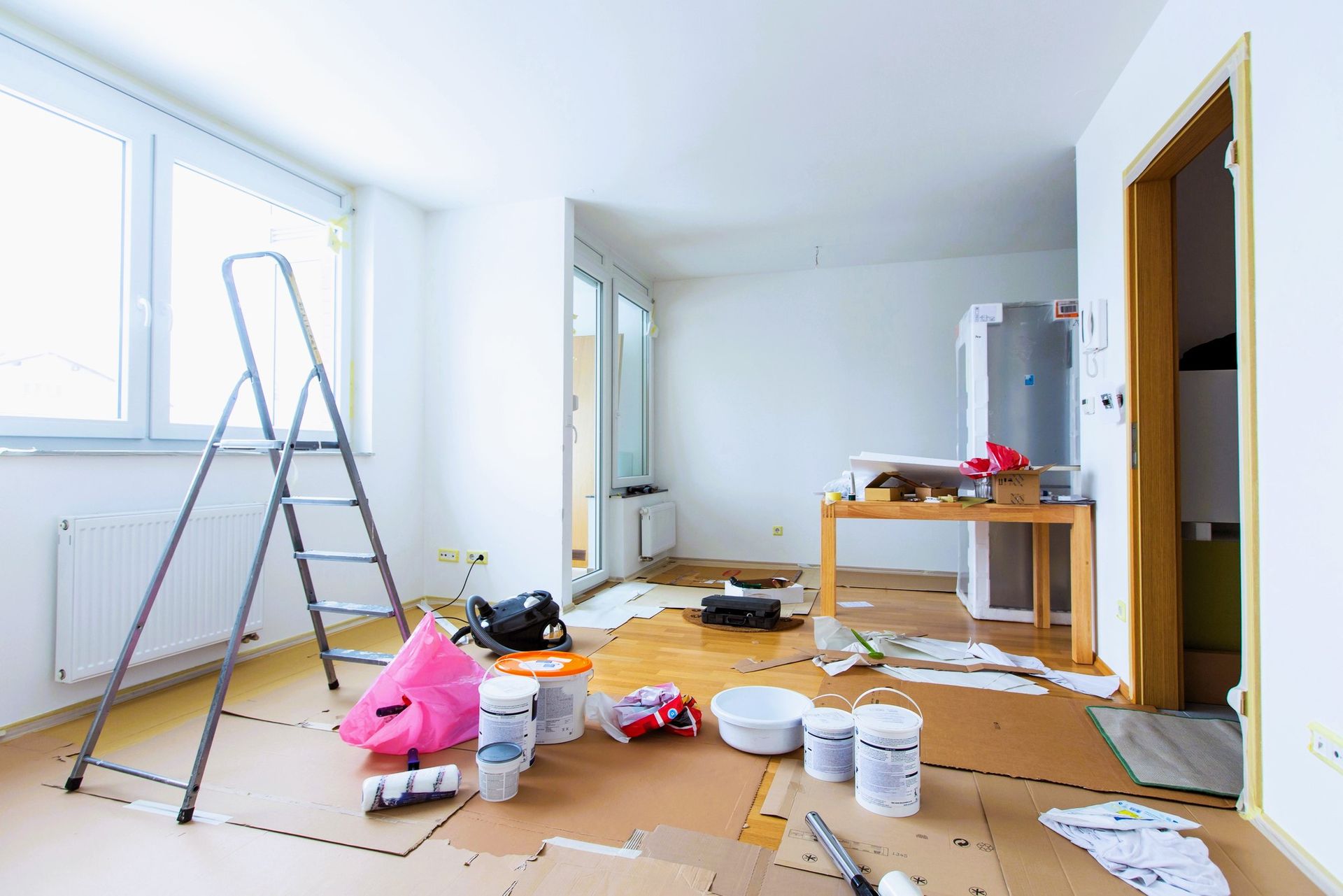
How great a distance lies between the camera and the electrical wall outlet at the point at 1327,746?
4.20 ft

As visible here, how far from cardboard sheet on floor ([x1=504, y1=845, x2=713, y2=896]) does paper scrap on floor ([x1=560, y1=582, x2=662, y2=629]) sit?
2.02 meters

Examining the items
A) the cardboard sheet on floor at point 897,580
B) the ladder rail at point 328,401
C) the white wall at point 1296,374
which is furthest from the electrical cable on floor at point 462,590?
the white wall at point 1296,374

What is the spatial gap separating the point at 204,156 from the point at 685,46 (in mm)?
2085

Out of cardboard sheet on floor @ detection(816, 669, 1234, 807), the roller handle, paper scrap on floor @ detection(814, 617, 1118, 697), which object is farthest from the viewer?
paper scrap on floor @ detection(814, 617, 1118, 697)

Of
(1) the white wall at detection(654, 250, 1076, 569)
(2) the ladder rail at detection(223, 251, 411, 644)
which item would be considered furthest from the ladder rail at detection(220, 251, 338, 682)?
(1) the white wall at detection(654, 250, 1076, 569)

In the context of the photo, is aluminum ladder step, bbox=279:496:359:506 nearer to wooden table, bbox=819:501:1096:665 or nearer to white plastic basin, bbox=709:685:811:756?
white plastic basin, bbox=709:685:811:756

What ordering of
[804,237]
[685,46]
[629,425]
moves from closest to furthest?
[685,46]
[804,237]
[629,425]

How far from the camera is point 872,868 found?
1.37 metres

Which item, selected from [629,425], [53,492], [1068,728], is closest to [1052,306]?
[1068,728]

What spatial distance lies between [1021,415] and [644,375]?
116 inches

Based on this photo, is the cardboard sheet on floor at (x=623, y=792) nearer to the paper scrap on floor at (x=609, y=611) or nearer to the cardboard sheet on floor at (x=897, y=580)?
the paper scrap on floor at (x=609, y=611)

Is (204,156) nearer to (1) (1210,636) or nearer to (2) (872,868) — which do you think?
(2) (872,868)

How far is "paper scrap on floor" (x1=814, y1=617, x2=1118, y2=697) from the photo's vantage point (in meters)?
2.52

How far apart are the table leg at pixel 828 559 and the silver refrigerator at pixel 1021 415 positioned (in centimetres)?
95
